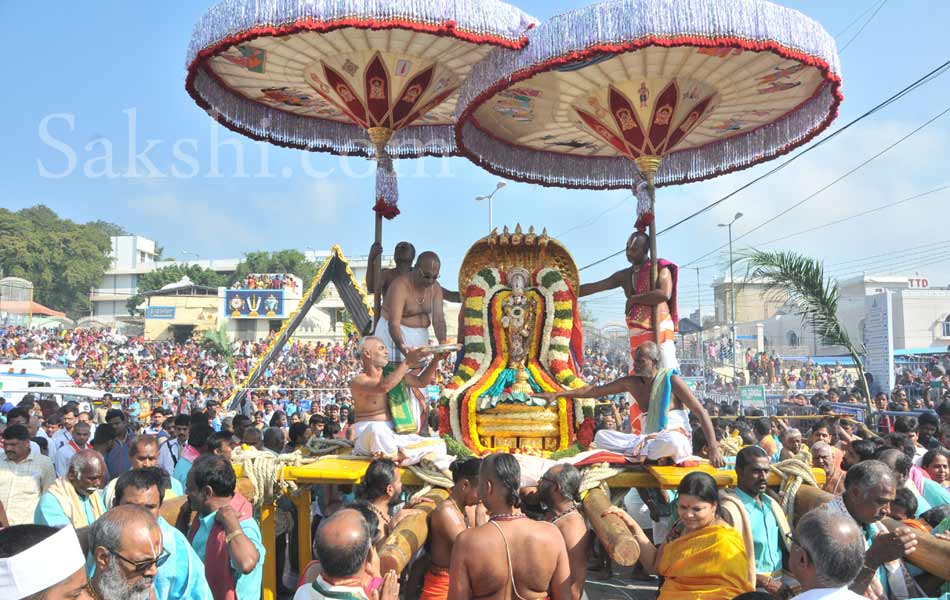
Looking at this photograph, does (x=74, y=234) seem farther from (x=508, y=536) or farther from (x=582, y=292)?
(x=508, y=536)

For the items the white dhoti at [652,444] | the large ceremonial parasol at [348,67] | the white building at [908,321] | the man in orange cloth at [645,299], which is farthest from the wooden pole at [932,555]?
the white building at [908,321]

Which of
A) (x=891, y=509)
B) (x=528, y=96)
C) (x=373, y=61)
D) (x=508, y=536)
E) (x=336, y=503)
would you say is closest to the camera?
(x=508, y=536)

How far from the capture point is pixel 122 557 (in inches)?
109

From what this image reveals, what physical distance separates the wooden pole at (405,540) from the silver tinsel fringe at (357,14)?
392cm

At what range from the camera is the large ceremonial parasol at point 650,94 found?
20.6 feet

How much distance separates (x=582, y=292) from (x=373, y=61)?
3.17 metres

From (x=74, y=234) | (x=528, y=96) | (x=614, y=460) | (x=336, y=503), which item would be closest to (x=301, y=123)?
(x=528, y=96)

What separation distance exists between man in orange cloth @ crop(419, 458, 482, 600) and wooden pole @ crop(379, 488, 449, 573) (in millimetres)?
88

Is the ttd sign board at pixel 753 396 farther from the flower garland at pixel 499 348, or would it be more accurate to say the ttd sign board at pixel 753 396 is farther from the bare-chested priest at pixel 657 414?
the bare-chested priest at pixel 657 414

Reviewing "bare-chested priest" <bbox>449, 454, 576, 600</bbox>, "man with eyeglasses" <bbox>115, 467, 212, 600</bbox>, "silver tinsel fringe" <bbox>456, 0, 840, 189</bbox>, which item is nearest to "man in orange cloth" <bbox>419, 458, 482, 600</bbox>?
"bare-chested priest" <bbox>449, 454, 576, 600</bbox>

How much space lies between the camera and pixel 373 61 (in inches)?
316

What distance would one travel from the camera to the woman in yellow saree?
358 centimetres

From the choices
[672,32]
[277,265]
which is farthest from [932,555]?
[277,265]

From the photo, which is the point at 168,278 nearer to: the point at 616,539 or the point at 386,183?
the point at 386,183
